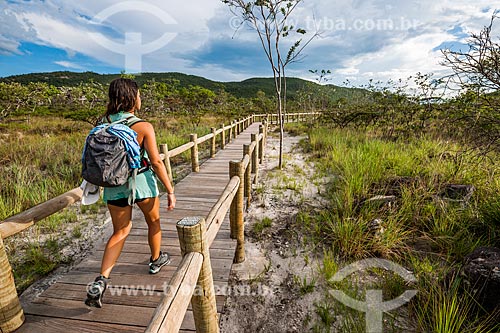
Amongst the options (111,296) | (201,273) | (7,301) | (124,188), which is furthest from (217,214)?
(7,301)

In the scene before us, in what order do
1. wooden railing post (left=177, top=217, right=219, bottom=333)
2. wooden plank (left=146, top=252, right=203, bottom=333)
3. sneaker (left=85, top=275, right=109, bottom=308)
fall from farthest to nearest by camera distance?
sneaker (left=85, top=275, right=109, bottom=308) < wooden railing post (left=177, top=217, right=219, bottom=333) < wooden plank (left=146, top=252, right=203, bottom=333)

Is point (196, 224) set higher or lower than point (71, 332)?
higher

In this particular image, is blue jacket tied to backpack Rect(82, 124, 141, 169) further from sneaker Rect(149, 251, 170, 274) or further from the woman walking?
sneaker Rect(149, 251, 170, 274)

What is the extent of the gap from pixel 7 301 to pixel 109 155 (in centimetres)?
127

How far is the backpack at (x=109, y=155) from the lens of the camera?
169cm

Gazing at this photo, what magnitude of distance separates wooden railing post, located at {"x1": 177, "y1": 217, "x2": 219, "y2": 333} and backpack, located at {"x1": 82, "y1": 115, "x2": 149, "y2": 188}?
0.67 m

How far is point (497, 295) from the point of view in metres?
2.03

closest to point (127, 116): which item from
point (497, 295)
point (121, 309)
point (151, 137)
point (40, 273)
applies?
point (151, 137)

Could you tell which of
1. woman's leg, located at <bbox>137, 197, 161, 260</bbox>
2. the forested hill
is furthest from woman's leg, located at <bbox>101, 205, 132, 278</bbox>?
the forested hill

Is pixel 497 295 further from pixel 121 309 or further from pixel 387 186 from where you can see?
pixel 121 309

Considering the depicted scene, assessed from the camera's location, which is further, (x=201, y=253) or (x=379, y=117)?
(x=379, y=117)

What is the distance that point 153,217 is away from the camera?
2.18m

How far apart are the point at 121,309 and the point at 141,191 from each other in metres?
0.99

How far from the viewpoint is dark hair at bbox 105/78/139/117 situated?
1.88 m
